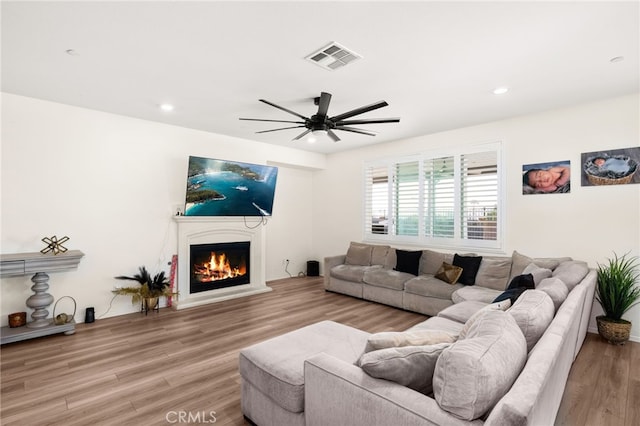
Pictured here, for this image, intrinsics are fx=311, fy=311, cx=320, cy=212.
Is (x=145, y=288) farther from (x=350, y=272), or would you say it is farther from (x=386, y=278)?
(x=386, y=278)

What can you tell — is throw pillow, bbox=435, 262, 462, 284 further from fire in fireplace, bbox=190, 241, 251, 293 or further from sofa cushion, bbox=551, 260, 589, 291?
fire in fireplace, bbox=190, 241, 251, 293

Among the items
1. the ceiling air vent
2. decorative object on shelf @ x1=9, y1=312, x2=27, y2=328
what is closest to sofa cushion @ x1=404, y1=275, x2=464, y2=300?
the ceiling air vent

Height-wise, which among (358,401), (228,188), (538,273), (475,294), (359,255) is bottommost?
(475,294)

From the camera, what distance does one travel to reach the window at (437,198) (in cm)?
476

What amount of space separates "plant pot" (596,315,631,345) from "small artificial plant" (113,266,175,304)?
5517mm

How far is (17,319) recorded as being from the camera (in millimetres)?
3592

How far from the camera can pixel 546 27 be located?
231 cm

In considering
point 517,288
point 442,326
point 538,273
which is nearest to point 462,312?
point 442,326

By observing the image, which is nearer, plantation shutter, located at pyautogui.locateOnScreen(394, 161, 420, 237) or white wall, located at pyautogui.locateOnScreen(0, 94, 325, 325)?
white wall, located at pyautogui.locateOnScreen(0, 94, 325, 325)

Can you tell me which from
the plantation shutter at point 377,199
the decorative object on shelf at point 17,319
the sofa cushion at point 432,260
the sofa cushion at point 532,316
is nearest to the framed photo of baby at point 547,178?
the sofa cushion at point 432,260

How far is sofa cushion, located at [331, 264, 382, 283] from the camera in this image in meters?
5.30

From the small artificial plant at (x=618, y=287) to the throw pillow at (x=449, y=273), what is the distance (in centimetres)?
153

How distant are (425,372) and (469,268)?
3.40 m

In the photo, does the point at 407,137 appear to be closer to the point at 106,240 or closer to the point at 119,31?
the point at 119,31
